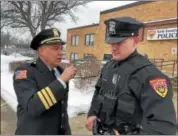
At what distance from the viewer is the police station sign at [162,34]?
43.4ft

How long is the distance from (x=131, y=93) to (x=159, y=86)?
0.56 ft

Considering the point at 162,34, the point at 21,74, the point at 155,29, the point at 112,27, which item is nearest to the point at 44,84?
the point at 21,74

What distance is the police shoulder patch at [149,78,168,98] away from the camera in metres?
1.54

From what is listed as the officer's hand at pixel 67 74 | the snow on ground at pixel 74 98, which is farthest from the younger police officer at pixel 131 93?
the snow on ground at pixel 74 98

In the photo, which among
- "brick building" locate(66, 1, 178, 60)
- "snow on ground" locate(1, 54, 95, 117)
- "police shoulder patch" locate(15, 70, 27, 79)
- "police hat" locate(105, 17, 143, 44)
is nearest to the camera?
"police hat" locate(105, 17, 143, 44)

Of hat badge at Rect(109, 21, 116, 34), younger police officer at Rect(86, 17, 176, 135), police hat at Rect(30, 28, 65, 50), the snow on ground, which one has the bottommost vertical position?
the snow on ground

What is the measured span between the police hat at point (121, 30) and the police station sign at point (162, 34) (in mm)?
11913

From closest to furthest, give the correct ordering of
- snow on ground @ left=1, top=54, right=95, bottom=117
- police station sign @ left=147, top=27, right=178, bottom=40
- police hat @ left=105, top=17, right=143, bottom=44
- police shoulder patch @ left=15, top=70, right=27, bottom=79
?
police hat @ left=105, top=17, right=143, bottom=44 < police shoulder patch @ left=15, top=70, right=27, bottom=79 < snow on ground @ left=1, top=54, right=95, bottom=117 < police station sign @ left=147, top=27, right=178, bottom=40

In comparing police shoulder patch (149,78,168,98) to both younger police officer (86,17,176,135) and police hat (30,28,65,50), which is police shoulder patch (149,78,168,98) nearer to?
younger police officer (86,17,176,135)

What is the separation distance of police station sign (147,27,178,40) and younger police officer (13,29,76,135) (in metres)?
11.9

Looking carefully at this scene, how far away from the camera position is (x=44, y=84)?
2020 mm

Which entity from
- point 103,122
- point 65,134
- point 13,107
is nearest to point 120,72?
point 103,122

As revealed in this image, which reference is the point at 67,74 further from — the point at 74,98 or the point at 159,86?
the point at 74,98

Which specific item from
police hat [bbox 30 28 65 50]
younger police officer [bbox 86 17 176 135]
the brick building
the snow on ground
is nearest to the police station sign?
the brick building
